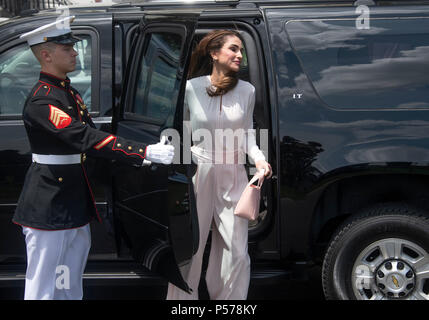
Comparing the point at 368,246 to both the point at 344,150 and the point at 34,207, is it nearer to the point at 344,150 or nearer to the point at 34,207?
the point at 344,150

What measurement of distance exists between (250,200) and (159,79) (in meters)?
0.80

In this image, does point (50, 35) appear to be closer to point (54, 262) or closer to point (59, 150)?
point (59, 150)

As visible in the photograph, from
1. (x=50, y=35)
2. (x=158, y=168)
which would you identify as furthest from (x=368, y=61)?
(x=50, y=35)

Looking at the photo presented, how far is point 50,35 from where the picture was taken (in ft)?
9.37

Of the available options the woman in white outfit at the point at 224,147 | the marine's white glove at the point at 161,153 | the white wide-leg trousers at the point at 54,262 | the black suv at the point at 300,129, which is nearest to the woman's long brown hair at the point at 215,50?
the woman in white outfit at the point at 224,147

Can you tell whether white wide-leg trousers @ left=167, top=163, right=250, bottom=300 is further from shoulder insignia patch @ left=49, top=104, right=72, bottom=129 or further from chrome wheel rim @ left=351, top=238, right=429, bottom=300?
shoulder insignia patch @ left=49, top=104, right=72, bottom=129

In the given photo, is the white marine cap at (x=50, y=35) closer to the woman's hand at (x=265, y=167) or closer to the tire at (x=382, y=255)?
the woman's hand at (x=265, y=167)

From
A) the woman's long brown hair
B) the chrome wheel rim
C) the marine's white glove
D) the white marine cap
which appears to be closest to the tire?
the chrome wheel rim

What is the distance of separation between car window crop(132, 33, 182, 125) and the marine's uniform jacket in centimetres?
27

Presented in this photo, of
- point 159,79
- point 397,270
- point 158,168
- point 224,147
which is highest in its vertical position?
point 159,79

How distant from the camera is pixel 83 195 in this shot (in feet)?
9.93

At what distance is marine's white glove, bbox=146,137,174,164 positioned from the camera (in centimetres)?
277
